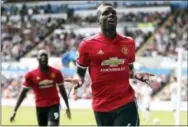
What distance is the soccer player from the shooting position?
6965 millimetres

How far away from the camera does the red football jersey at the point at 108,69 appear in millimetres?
6992

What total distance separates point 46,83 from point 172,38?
30.2 metres

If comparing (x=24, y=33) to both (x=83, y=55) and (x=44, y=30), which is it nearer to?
(x=44, y=30)

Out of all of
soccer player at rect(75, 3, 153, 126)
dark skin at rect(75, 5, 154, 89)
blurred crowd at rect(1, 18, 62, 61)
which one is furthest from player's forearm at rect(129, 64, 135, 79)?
blurred crowd at rect(1, 18, 62, 61)

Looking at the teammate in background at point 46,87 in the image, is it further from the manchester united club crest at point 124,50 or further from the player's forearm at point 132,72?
the manchester united club crest at point 124,50

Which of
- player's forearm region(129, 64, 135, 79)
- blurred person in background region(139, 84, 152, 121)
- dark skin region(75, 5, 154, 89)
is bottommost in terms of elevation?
blurred person in background region(139, 84, 152, 121)

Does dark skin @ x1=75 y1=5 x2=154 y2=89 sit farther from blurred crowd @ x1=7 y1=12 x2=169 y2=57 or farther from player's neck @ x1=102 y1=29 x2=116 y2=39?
blurred crowd @ x1=7 y1=12 x2=169 y2=57

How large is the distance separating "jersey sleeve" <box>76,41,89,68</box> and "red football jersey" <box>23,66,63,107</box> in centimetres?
505

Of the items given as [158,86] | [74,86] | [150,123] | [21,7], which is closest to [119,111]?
[74,86]

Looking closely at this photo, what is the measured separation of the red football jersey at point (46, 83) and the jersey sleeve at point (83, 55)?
505 centimetres

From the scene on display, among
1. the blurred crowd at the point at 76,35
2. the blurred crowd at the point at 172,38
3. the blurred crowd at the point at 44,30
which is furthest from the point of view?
the blurred crowd at the point at 44,30

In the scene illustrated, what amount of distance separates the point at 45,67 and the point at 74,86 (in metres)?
4.93

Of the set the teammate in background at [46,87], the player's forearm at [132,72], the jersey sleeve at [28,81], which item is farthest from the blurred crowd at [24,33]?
the player's forearm at [132,72]

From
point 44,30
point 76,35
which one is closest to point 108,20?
point 76,35
